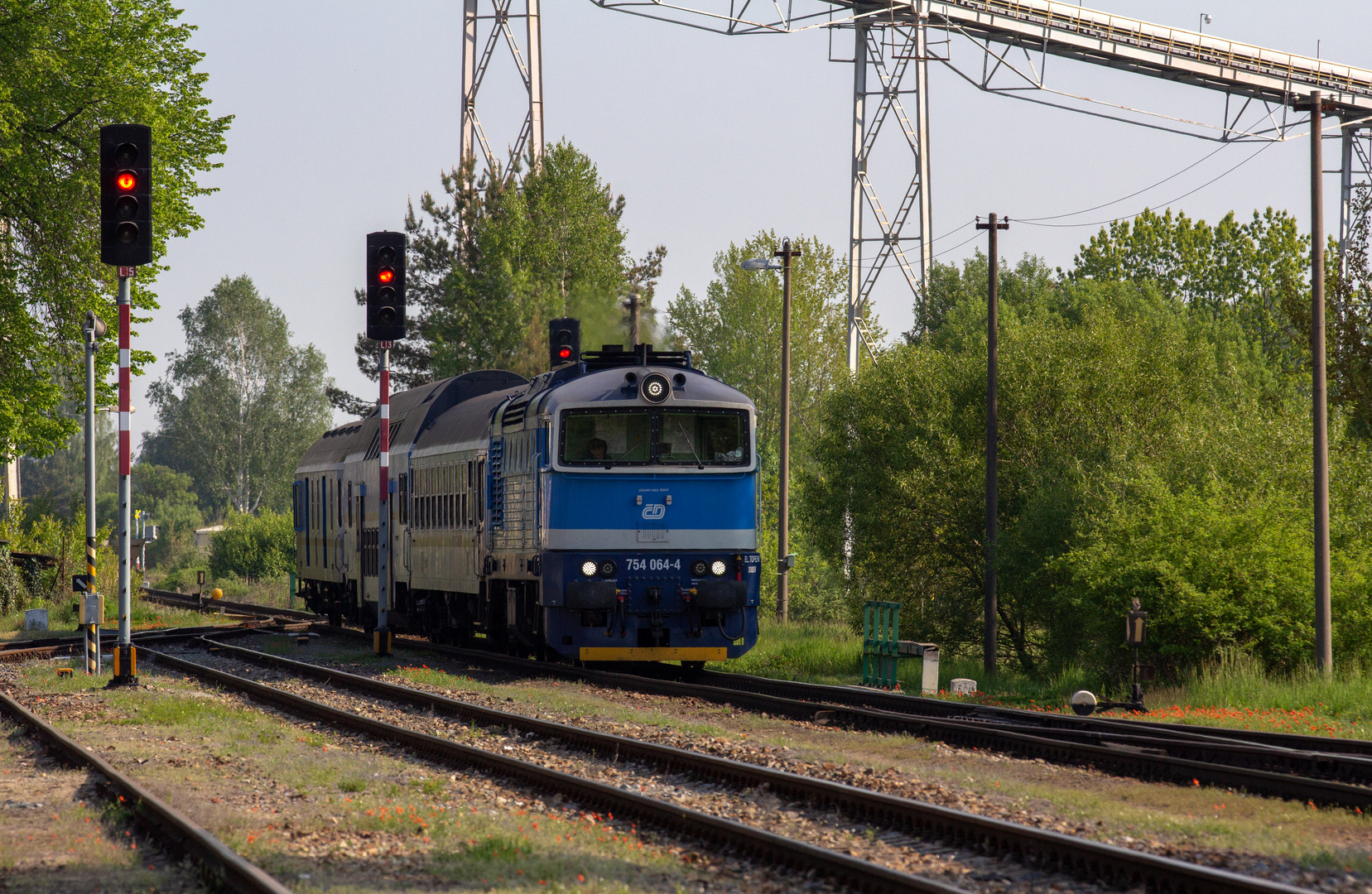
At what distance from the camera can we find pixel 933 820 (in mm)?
8539

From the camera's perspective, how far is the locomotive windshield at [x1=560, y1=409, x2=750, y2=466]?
59.3 feet

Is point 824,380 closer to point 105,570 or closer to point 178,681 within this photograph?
point 105,570

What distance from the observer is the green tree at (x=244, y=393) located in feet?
295

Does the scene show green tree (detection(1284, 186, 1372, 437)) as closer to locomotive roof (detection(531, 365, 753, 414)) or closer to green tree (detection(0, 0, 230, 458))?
locomotive roof (detection(531, 365, 753, 414))

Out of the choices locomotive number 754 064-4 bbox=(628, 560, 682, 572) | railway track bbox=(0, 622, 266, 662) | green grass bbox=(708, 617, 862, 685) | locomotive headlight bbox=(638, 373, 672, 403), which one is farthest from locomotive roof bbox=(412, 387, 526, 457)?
railway track bbox=(0, 622, 266, 662)

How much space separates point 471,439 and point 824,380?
4475 cm

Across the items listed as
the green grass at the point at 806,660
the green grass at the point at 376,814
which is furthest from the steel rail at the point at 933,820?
the green grass at the point at 806,660

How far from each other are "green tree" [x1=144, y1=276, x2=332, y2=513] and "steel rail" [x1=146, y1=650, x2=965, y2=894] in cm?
7817

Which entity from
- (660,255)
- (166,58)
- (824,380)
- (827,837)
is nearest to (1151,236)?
(824,380)

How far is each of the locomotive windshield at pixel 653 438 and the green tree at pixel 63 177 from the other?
1564cm

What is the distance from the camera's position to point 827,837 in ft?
27.9

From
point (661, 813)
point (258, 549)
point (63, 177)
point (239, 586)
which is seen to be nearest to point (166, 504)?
point (258, 549)

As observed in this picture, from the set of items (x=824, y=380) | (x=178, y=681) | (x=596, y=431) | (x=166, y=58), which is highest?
(x=166, y=58)

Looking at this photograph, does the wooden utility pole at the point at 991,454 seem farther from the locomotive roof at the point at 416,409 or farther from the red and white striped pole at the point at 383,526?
the red and white striped pole at the point at 383,526
